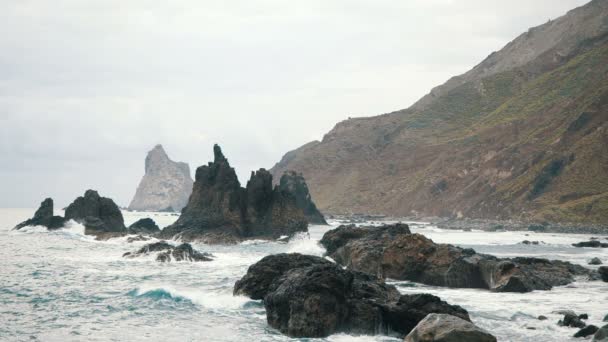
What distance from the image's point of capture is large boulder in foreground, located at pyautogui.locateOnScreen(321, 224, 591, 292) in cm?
4466

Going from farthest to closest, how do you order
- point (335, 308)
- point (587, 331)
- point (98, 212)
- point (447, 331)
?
point (98, 212) → point (335, 308) → point (587, 331) → point (447, 331)

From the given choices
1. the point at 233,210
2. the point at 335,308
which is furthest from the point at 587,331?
the point at 233,210

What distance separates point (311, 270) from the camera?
105ft

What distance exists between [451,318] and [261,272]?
52.9ft

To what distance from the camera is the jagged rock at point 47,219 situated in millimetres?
120519

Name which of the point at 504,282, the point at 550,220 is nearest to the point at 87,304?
the point at 504,282

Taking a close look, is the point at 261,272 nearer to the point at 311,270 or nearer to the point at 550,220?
the point at 311,270

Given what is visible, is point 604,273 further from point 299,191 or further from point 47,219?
point 299,191

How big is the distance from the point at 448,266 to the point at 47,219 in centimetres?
9545

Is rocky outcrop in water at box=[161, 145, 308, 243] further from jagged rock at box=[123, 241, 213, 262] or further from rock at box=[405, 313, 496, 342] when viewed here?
rock at box=[405, 313, 496, 342]

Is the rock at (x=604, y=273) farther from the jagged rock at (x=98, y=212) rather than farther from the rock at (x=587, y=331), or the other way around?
the jagged rock at (x=98, y=212)

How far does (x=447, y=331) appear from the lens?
82.3 ft

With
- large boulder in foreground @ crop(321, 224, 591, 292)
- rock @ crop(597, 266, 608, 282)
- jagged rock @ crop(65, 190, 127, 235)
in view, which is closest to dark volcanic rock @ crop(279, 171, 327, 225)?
jagged rock @ crop(65, 190, 127, 235)

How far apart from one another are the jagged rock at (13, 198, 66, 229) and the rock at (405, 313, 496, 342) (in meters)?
105
